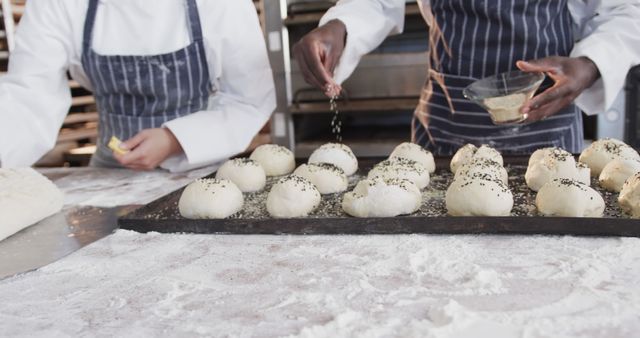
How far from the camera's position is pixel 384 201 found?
48.3 inches

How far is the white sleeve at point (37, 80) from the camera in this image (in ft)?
6.10

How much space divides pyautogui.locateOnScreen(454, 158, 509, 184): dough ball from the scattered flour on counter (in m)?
0.33

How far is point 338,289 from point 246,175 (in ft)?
2.25

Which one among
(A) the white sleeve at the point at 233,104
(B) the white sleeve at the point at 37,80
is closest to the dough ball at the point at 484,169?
(A) the white sleeve at the point at 233,104

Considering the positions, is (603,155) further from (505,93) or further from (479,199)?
(479,199)

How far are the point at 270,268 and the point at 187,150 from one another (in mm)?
954

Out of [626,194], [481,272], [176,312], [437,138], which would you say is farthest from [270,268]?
[437,138]

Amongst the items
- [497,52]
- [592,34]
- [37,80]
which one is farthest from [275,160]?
[592,34]

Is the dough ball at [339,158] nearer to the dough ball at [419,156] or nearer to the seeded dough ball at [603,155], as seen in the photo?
the dough ball at [419,156]

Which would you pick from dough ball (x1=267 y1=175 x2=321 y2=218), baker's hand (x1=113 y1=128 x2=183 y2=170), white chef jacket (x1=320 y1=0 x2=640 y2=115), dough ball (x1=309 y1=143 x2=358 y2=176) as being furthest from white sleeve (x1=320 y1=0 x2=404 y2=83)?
dough ball (x1=267 y1=175 x2=321 y2=218)

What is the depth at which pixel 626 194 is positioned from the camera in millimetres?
1159

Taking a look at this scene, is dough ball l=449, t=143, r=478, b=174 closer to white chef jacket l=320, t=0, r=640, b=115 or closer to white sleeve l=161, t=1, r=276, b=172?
white chef jacket l=320, t=0, r=640, b=115

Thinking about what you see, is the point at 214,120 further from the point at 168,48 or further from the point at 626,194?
the point at 626,194

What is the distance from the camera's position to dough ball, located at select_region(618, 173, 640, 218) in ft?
3.69
